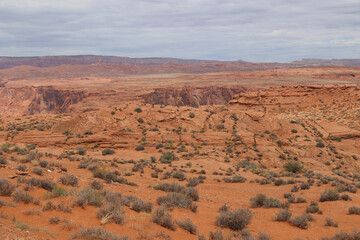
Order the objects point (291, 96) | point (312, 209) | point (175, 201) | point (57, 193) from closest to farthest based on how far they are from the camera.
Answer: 1. point (57, 193)
2. point (175, 201)
3. point (312, 209)
4. point (291, 96)

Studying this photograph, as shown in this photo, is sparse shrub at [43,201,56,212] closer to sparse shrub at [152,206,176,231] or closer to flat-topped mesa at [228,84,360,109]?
sparse shrub at [152,206,176,231]

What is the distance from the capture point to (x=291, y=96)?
1852 inches

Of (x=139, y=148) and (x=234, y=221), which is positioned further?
(x=139, y=148)

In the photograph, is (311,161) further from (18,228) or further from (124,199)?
(18,228)

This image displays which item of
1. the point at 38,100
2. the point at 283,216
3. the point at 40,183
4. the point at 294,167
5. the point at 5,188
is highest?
the point at 5,188

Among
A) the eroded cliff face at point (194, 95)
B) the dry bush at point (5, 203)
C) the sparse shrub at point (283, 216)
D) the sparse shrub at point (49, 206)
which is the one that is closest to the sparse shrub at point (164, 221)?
the sparse shrub at point (49, 206)

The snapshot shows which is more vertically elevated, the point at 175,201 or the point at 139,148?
the point at 175,201

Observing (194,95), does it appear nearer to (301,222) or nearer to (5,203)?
(301,222)

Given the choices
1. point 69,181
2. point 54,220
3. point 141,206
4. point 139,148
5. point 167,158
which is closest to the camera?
point 54,220

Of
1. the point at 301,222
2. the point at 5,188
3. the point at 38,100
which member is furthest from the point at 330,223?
the point at 38,100

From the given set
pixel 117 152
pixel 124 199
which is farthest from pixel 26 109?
pixel 124 199

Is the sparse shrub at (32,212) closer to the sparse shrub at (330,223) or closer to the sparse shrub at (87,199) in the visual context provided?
the sparse shrub at (87,199)

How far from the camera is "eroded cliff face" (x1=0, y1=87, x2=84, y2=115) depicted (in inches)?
2938

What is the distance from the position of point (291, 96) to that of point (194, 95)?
97.6 ft
